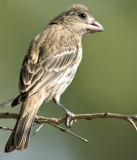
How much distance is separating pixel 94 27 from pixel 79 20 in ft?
1.00

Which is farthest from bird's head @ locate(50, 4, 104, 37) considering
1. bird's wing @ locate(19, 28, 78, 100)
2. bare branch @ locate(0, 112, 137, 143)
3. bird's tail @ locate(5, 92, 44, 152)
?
bare branch @ locate(0, 112, 137, 143)

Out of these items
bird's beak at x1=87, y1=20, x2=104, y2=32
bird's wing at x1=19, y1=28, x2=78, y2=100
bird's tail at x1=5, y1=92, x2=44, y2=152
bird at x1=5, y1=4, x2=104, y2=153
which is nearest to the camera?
bird's tail at x1=5, y1=92, x2=44, y2=152

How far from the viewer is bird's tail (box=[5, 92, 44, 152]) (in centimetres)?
525

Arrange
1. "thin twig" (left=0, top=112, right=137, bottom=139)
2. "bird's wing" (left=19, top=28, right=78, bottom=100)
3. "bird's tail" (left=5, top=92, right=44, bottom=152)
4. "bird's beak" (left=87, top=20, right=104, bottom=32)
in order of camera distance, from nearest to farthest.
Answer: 1. "thin twig" (left=0, top=112, right=137, bottom=139)
2. "bird's tail" (left=5, top=92, right=44, bottom=152)
3. "bird's wing" (left=19, top=28, right=78, bottom=100)
4. "bird's beak" (left=87, top=20, right=104, bottom=32)

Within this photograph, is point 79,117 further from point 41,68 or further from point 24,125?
point 41,68

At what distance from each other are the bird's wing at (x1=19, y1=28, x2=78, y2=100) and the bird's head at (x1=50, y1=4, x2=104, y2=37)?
680 mm

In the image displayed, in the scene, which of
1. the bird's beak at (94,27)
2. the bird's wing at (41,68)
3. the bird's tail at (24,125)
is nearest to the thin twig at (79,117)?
the bird's tail at (24,125)

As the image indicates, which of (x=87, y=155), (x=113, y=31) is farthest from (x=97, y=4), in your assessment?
(x=87, y=155)

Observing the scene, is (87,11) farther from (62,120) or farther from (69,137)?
(62,120)

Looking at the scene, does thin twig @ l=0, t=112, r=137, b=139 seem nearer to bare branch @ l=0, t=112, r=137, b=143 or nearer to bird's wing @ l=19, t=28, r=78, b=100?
bare branch @ l=0, t=112, r=137, b=143

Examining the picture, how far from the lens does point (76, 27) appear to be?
7.36 metres

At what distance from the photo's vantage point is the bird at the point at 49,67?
550 cm

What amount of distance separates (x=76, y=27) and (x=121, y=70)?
4.28ft

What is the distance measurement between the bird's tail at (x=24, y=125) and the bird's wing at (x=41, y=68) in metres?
0.10
